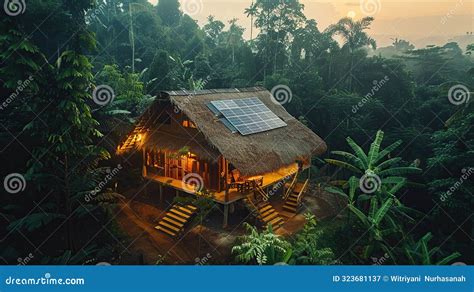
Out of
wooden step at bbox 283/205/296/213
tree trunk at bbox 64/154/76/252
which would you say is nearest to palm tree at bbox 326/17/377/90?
wooden step at bbox 283/205/296/213

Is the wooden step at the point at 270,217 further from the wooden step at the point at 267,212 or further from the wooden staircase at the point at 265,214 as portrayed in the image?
the wooden step at the point at 267,212

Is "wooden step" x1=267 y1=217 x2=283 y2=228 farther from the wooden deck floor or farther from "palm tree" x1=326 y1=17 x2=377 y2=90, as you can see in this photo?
"palm tree" x1=326 y1=17 x2=377 y2=90

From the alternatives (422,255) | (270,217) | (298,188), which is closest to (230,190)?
(270,217)

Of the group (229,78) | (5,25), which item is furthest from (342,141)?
(5,25)

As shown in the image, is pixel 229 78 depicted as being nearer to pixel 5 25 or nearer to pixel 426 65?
pixel 426 65

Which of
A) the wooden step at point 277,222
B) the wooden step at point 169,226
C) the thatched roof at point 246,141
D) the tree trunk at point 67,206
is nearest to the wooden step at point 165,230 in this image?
the wooden step at point 169,226

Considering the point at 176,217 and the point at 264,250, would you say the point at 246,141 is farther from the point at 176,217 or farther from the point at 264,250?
the point at 264,250
